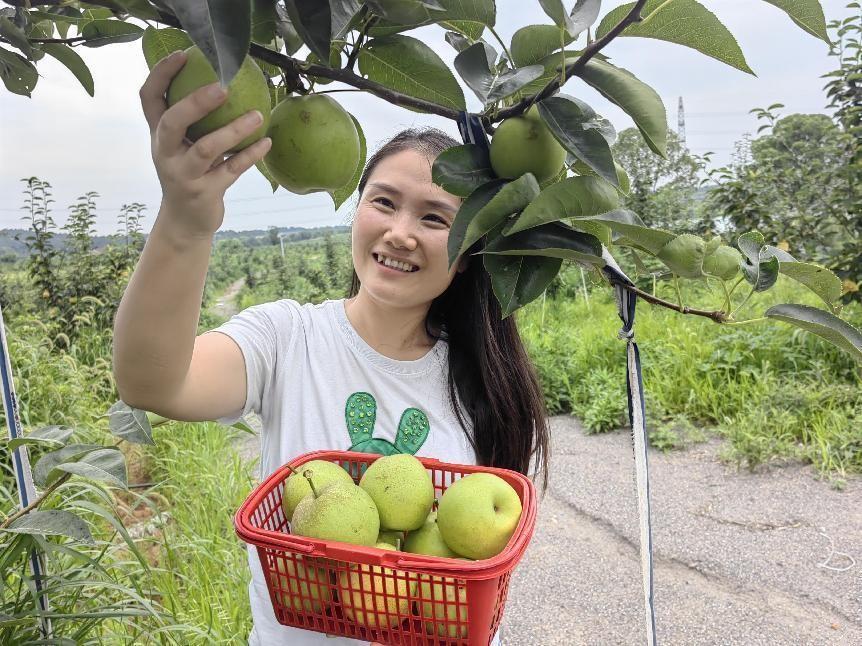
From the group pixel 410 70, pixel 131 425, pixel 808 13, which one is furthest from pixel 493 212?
pixel 131 425

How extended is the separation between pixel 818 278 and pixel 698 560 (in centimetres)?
211

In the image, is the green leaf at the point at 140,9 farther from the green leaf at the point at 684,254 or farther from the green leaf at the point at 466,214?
the green leaf at the point at 684,254

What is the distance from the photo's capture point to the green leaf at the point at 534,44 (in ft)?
1.56

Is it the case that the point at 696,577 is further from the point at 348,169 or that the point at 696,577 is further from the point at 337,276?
the point at 337,276

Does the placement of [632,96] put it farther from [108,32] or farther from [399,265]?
[399,265]

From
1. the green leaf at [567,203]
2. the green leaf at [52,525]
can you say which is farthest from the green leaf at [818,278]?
the green leaf at [52,525]

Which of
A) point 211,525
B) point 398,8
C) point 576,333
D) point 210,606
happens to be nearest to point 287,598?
point 398,8

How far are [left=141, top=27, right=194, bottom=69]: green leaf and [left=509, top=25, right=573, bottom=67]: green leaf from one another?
23 cm

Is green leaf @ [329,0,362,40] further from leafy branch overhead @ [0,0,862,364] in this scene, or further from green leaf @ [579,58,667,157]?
green leaf @ [579,58,667,157]

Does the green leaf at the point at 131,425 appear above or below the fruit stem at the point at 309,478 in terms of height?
above

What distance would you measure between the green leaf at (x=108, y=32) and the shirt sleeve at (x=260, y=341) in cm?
54

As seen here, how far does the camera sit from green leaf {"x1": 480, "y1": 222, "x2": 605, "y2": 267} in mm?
457

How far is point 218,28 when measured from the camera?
302mm

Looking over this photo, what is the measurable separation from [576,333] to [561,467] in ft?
4.31
